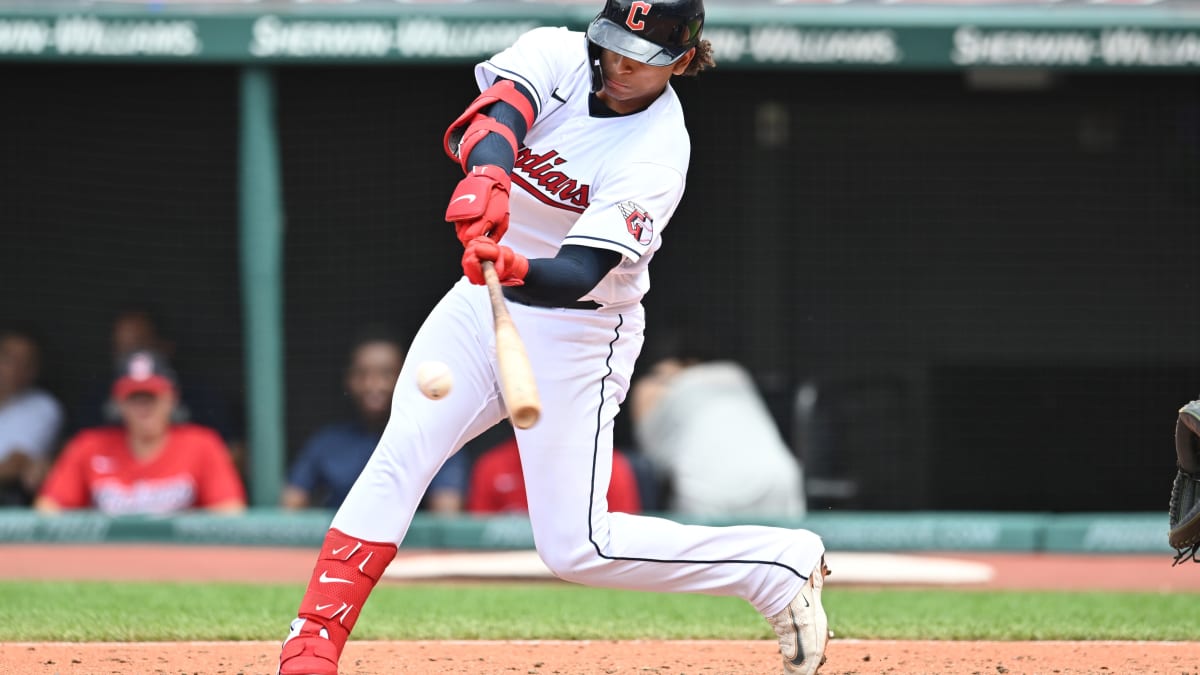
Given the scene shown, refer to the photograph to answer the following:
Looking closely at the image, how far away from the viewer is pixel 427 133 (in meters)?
7.68

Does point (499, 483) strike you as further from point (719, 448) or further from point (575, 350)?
point (575, 350)

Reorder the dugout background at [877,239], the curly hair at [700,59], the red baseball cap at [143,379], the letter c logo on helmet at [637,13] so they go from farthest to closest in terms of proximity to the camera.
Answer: the dugout background at [877,239] < the red baseball cap at [143,379] < the curly hair at [700,59] < the letter c logo on helmet at [637,13]

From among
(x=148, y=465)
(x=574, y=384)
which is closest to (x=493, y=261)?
(x=574, y=384)

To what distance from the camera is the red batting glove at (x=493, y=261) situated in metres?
2.82

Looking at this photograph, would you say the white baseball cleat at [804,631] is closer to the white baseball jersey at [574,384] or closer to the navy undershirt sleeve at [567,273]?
the white baseball jersey at [574,384]

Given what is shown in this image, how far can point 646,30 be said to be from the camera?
306 cm

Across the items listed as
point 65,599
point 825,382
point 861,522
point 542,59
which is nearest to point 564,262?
point 542,59

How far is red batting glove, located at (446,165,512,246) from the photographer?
2.84 metres

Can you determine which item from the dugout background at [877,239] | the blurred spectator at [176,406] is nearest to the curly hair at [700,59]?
the dugout background at [877,239]

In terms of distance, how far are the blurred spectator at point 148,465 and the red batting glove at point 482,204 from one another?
13.4ft

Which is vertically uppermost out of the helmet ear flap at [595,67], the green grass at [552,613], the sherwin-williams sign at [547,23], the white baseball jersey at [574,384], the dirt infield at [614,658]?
the sherwin-williams sign at [547,23]

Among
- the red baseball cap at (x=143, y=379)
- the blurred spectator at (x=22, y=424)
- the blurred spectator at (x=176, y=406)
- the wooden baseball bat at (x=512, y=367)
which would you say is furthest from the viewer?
the blurred spectator at (x=176, y=406)

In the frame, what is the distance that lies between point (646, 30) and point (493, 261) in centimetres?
56

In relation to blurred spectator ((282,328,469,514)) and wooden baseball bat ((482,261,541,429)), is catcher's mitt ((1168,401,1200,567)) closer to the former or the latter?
wooden baseball bat ((482,261,541,429))
